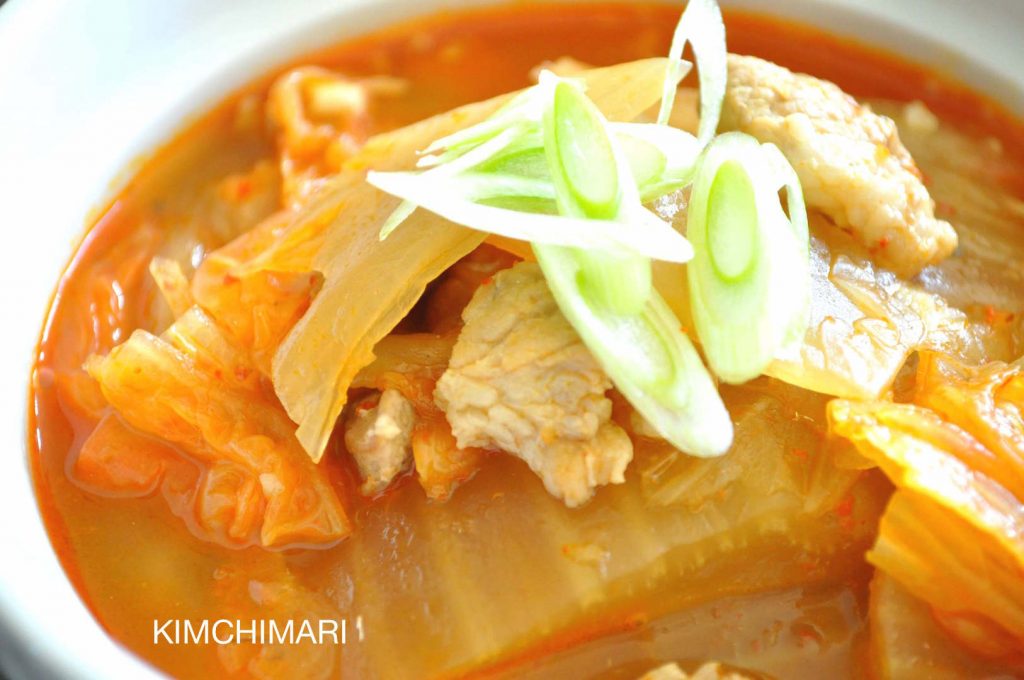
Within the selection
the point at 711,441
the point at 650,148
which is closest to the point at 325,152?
the point at 650,148

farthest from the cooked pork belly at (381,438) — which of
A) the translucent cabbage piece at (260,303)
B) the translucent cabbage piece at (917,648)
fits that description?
the translucent cabbage piece at (917,648)

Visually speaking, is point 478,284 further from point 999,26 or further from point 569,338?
point 999,26

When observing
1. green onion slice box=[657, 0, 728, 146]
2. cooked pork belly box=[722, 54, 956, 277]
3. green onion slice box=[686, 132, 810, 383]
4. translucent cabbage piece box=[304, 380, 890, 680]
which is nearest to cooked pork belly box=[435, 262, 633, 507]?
translucent cabbage piece box=[304, 380, 890, 680]

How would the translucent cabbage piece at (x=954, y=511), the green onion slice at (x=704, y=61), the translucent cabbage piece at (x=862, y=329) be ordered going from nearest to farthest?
the translucent cabbage piece at (x=954, y=511) → the translucent cabbage piece at (x=862, y=329) → the green onion slice at (x=704, y=61)

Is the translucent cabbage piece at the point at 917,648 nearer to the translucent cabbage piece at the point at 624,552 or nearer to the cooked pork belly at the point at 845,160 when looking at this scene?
the translucent cabbage piece at the point at 624,552

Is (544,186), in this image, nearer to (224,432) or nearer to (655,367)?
(655,367)
